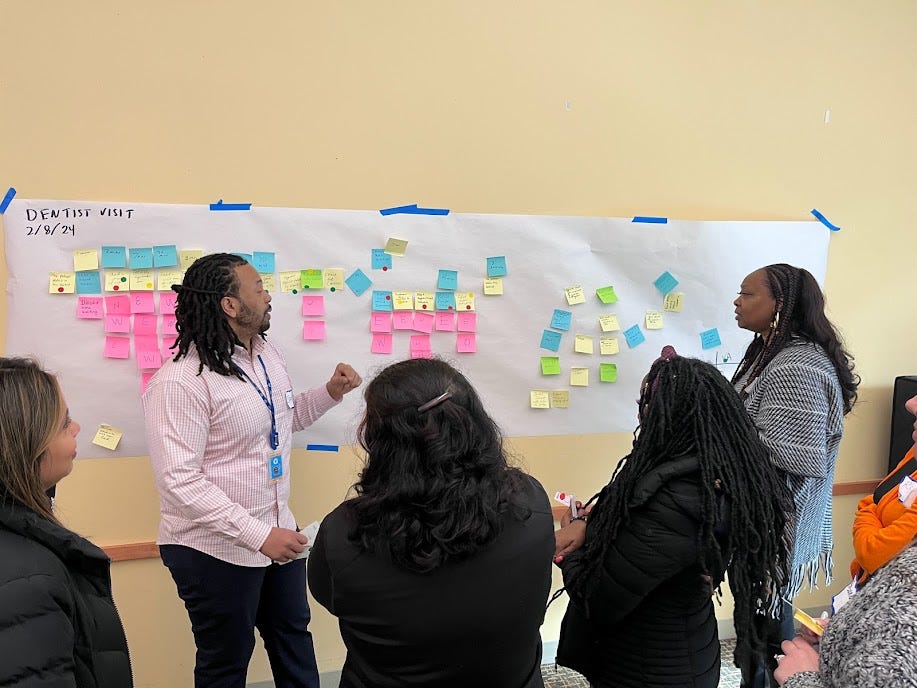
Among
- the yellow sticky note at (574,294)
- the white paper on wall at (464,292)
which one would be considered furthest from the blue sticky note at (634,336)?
the yellow sticky note at (574,294)

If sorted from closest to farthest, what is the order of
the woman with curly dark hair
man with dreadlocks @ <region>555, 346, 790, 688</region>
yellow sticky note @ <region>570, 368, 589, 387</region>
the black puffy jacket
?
the black puffy jacket
the woman with curly dark hair
man with dreadlocks @ <region>555, 346, 790, 688</region>
yellow sticky note @ <region>570, 368, 589, 387</region>

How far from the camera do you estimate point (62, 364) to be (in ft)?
6.79

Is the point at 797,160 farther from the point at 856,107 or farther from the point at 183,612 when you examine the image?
the point at 183,612

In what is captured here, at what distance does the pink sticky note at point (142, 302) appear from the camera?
6.95ft

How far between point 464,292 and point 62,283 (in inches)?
54.3

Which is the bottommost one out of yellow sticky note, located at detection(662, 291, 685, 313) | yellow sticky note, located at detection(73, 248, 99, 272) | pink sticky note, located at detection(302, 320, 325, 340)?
pink sticky note, located at detection(302, 320, 325, 340)

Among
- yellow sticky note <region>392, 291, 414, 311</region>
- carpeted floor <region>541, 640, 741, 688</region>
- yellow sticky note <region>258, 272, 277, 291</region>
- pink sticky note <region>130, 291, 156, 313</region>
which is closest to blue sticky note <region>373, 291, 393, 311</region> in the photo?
yellow sticky note <region>392, 291, 414, 311</region>

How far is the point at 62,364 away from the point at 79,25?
3.56ft

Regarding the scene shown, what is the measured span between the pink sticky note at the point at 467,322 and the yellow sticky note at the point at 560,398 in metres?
0.44

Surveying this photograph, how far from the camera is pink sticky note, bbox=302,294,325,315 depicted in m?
2.28

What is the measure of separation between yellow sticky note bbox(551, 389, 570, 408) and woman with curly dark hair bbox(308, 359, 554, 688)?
58.2 inches

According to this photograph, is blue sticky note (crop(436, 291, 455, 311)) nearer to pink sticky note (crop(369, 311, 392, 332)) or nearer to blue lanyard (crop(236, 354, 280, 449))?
pink sticky note (crop(369, 311, 392, 332))

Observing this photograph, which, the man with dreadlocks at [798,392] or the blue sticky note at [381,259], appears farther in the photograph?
the blue sticky note at [381,259]

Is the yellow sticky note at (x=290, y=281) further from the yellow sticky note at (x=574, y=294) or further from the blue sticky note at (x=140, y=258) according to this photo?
the yellow sticky note at (x=574, y=294)
